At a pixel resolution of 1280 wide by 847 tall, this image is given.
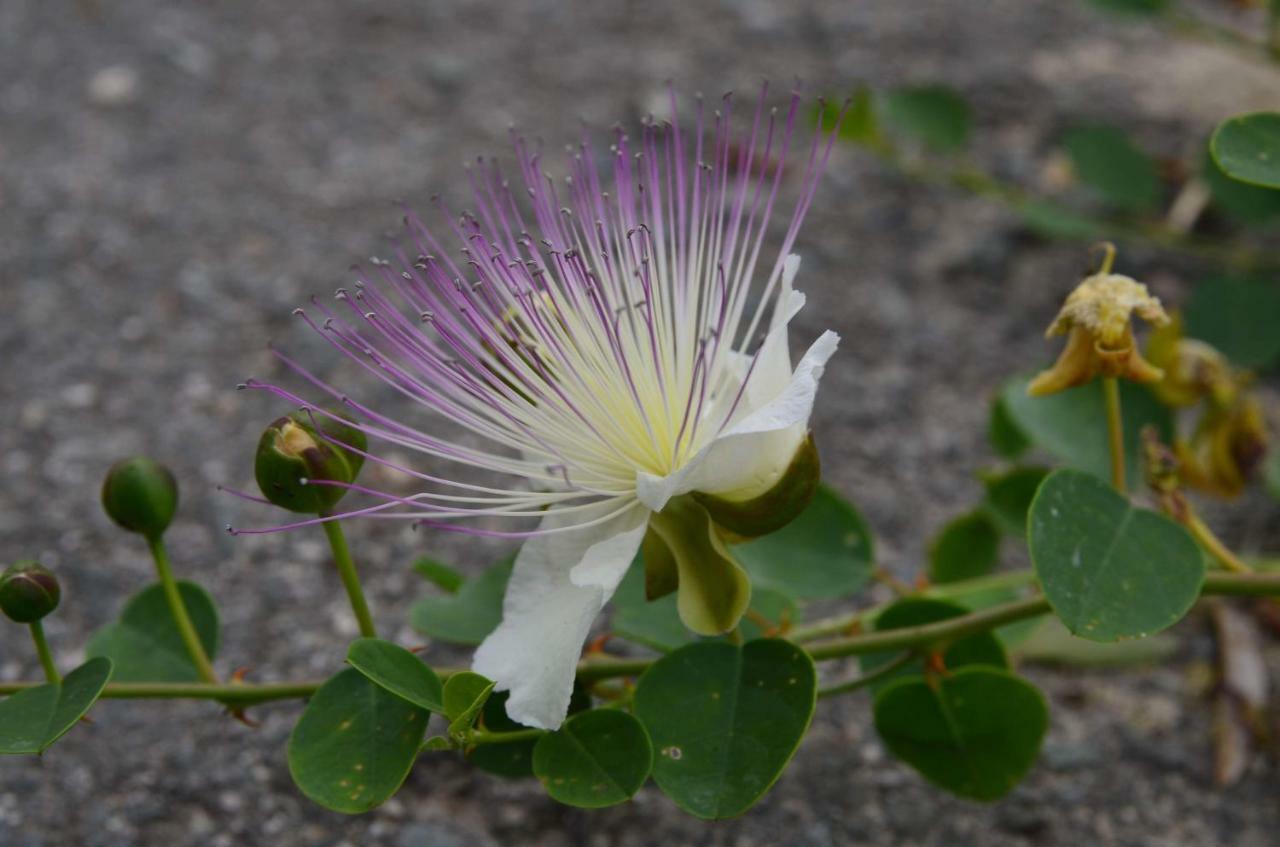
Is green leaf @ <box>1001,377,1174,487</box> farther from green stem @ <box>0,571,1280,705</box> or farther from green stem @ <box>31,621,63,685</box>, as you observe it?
green stem @ <box>31,621,63,685</box>

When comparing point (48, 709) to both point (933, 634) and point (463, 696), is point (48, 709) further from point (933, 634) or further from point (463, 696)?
point (933, 634)

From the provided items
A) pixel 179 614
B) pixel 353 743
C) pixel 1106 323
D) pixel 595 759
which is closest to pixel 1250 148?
pixel 1106 323

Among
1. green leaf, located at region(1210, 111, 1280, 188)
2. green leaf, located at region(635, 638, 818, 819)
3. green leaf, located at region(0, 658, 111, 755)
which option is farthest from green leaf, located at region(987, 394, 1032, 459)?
green leaf, located at region(0, 658, 111, 755)

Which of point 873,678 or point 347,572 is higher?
point 347,572

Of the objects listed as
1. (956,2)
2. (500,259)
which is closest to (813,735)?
(500,259)

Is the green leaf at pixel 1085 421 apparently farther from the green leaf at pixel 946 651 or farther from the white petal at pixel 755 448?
the white petal at pixel 755 448

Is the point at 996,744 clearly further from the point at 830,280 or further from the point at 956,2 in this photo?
the point at 956,2
